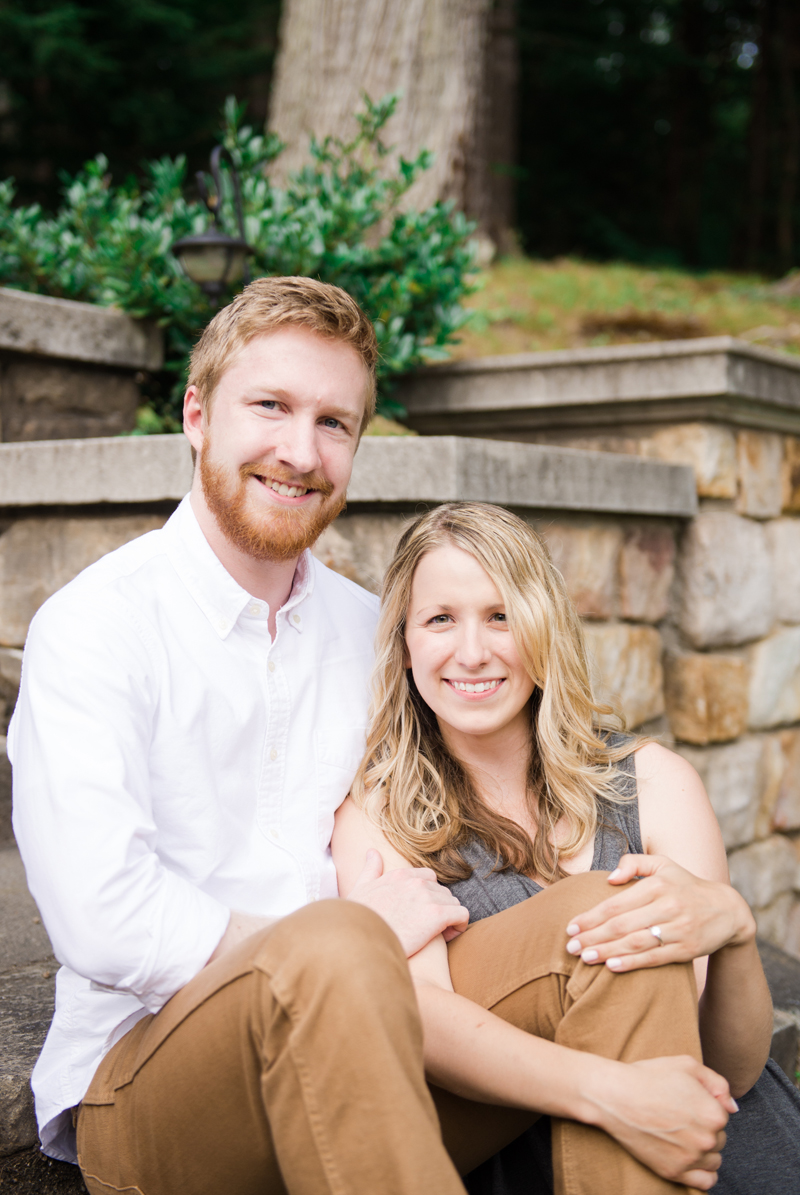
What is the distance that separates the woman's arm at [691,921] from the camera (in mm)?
1438

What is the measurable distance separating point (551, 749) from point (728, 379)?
166 centimetres

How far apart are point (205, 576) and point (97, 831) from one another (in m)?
0.48

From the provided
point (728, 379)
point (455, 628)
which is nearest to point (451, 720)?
point (455, 628)

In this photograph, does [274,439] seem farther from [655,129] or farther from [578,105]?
[655,129]

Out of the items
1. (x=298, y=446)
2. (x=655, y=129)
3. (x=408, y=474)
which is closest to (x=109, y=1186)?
(x=298, y=446)

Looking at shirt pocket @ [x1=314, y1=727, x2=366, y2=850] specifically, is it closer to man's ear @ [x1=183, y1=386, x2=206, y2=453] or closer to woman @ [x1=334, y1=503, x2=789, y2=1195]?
woman @ [x1=334, y1=503, x2=789, y2=1195]

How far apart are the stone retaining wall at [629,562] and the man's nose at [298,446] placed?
645 mm

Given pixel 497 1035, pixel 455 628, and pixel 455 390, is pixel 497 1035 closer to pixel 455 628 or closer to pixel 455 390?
pixel 455 628

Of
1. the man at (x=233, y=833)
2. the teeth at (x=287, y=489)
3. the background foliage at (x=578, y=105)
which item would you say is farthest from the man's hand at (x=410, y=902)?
A: the background foliage at (x=578, y=105)

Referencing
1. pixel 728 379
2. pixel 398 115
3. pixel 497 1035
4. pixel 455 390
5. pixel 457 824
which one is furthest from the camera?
pixel 398 115

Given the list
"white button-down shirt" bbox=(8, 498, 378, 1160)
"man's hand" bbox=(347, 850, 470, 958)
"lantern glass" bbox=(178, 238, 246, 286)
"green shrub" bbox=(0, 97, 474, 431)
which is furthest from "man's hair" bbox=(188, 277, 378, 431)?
"green shrub" bbox=(0, 97, 474, 431)

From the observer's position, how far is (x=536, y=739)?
A: 1.92 m

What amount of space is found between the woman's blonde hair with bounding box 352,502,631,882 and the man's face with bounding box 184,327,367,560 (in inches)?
11.0

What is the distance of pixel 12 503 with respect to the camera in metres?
2.69
